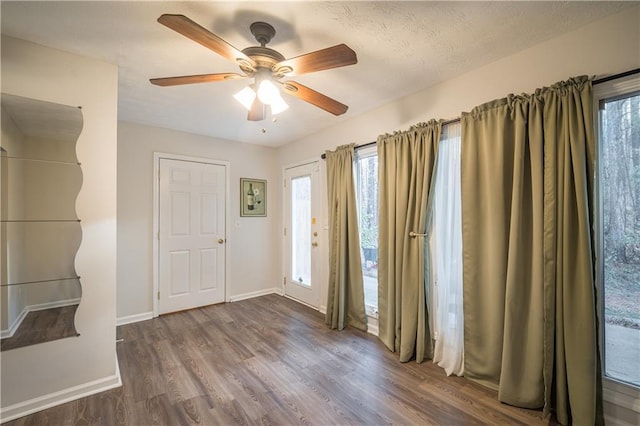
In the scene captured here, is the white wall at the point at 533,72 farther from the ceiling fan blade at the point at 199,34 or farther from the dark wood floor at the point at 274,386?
the ceiling fan blade at the point at 199,34

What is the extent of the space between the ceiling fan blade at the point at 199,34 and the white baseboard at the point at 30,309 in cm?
201

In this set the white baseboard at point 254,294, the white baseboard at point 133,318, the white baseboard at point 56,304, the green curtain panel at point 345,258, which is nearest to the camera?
the white baseboard at point 56,304

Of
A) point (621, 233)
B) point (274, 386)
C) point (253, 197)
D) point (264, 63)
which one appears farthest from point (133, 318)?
point (621, 233)

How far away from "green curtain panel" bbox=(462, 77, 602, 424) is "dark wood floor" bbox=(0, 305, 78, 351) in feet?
9.80

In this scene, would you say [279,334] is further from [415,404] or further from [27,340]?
[27,340]

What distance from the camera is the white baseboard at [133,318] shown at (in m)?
3.36

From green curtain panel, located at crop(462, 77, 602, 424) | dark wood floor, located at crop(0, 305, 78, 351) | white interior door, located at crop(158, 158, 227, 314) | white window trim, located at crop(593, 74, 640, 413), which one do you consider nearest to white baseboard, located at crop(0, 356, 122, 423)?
dark wood floor, located at crop(0, 305, 78, 351)

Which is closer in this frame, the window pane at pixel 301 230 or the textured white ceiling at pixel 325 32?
the textured white ceiling at pixel 325 32

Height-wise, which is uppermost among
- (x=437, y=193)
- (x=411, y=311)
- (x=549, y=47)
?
(x=549, y=47)

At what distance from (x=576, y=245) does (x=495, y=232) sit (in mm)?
446

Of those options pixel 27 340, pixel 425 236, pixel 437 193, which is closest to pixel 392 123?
pixel 437 193

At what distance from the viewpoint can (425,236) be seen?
248 cm

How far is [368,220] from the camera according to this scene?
10.5 ft

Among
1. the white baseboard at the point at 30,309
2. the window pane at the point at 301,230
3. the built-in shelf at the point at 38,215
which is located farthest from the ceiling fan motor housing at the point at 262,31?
the window pane at the point at 301,230
